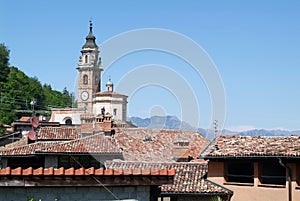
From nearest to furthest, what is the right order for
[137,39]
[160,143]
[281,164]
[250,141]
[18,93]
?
[137,39] < [281,164] < [250,141] < [160,143] < [18,93]

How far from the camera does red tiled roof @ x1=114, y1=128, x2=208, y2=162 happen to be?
22750mm

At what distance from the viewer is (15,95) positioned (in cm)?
8106

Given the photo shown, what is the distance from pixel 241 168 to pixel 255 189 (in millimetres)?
1117

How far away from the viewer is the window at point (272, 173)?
1692cm

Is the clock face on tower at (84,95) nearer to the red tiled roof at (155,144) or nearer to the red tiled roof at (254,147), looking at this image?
the red tiled roof at (155,144)

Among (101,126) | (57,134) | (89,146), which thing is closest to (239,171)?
(89,146)

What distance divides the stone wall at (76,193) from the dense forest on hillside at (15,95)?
64.5 meters

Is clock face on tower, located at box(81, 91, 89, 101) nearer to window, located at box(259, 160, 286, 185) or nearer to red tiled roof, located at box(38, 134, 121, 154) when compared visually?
red tiled roof, located at box(38, 134, 121, 154)

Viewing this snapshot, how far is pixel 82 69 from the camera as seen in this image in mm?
85312

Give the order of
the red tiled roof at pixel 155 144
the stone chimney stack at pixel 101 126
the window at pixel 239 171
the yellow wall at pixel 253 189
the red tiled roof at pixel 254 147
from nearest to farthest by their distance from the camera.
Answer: the yellow wall at pixel 253 189, the red tiled roof at pixel 254 147, the window at pixel 239 171, the red tiled roof at pixel 155 144, the stone chimney stack at pixel 101 126

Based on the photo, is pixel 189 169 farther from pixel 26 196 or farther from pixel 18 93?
pixel 18 93

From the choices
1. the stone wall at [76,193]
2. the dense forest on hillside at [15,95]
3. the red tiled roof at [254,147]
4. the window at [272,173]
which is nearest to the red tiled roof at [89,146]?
the red tiled roof at [254,147]

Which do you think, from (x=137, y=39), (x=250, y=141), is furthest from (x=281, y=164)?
(x=137, y=39)

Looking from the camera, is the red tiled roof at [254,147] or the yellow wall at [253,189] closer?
the yellow wall at [253,189]
